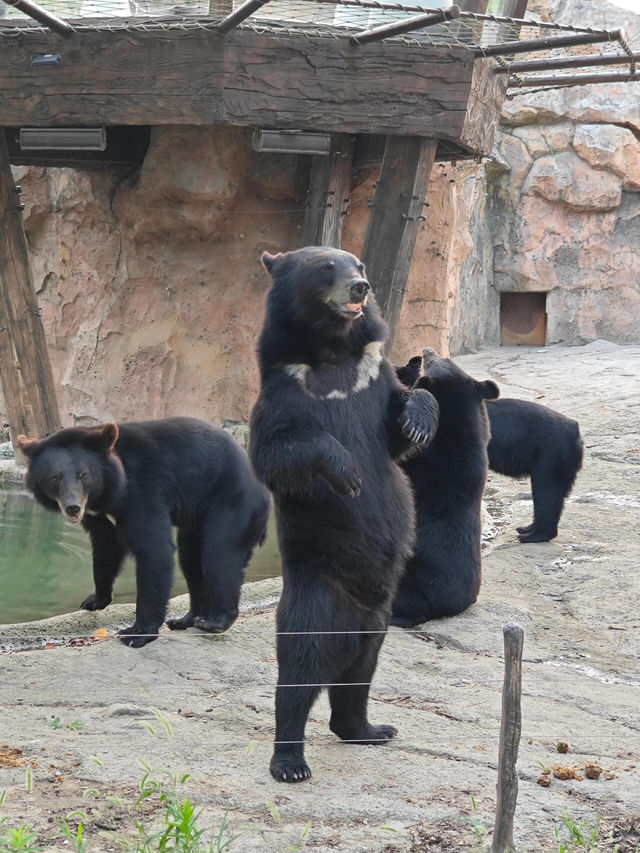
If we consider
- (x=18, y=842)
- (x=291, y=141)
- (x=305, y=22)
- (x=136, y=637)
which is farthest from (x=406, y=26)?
(x=18, y=842)

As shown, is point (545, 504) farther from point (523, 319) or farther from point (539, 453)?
point (523, 319)

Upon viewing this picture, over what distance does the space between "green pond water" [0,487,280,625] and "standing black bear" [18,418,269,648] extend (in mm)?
897

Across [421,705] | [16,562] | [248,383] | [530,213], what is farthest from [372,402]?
[530,213]

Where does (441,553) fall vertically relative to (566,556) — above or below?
above

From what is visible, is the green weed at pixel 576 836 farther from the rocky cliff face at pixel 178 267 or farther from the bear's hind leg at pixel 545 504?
the rocky cliff face at pixel 178 267

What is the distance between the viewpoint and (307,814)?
3.00 meters

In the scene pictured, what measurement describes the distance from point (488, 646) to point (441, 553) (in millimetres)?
519

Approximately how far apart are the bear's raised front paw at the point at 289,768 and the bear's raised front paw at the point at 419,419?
1074 millimetres

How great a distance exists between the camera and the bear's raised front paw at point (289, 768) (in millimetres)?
3291

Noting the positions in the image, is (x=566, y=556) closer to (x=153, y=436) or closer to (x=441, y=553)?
(x=441, y=553)

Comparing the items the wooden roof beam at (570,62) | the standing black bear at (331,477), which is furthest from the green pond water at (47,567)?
the wooden roof beam at (570,62)

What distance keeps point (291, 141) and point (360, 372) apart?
466cm

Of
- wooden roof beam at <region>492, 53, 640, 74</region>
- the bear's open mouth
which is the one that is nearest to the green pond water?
the bear's open mouth

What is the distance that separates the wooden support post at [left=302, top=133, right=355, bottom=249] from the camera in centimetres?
884
